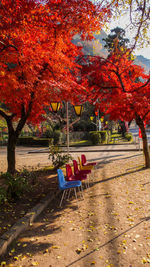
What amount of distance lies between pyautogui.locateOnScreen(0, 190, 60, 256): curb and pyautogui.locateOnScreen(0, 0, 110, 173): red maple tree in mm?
3100

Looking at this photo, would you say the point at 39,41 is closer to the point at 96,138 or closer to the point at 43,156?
the point at 43,156

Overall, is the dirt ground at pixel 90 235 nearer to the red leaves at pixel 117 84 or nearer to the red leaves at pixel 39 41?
the red leaves at pixel 39 41

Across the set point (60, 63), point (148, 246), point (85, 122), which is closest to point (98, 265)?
point (148, 246)

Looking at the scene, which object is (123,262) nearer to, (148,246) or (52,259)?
(148,246)

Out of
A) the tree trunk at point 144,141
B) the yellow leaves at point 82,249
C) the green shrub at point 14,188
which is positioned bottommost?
the yellow leaves at point 82,249

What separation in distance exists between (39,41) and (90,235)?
522 cm

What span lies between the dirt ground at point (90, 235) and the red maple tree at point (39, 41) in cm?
333

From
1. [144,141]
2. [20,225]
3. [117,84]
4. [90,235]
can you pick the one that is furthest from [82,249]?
[144,141]

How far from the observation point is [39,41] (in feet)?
20.1

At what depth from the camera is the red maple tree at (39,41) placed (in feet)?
18.1

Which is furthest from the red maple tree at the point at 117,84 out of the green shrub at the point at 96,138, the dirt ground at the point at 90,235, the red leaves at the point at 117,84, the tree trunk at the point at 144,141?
the green shrub at the point at 96,138

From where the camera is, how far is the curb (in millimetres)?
3412

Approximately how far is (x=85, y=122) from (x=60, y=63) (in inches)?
1141

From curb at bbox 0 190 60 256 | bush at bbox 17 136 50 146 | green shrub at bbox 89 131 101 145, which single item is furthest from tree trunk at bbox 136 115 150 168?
bush at bbox 17 136 50 146
